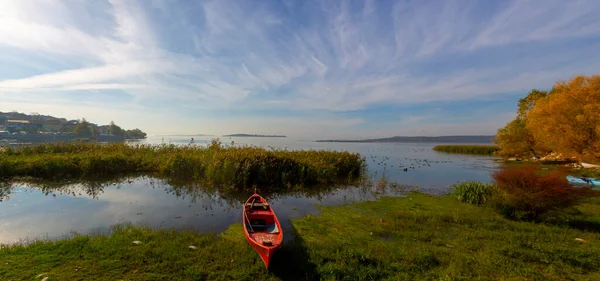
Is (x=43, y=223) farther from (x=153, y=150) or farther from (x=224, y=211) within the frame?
(x=153, y=150)

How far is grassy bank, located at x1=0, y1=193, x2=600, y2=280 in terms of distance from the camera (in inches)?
230

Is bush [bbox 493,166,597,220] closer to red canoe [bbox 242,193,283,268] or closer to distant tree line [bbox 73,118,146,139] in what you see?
red canoe [bbox 242,193,283,268]

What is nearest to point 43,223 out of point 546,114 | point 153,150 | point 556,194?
point 153,150

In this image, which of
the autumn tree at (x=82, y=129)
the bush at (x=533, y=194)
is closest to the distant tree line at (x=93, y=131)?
the autumn tree at (x=82, y=129)

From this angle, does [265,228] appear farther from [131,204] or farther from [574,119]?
[574,119]

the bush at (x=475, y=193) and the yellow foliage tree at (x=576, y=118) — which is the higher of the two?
the yellow foliage tree at (x=576, y=118)

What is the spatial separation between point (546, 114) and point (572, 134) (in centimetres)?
404

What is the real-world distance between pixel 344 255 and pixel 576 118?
35.2 m

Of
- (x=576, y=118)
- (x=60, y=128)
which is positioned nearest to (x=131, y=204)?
(x=576, y=118)

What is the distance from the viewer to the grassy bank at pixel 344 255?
585 centimetres

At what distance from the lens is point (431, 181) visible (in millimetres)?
22109

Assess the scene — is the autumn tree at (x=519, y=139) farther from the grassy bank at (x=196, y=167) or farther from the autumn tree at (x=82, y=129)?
the autumn tree at (x=82, y=129)

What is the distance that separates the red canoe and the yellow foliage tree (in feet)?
111

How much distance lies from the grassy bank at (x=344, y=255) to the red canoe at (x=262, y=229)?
1.47 feet
